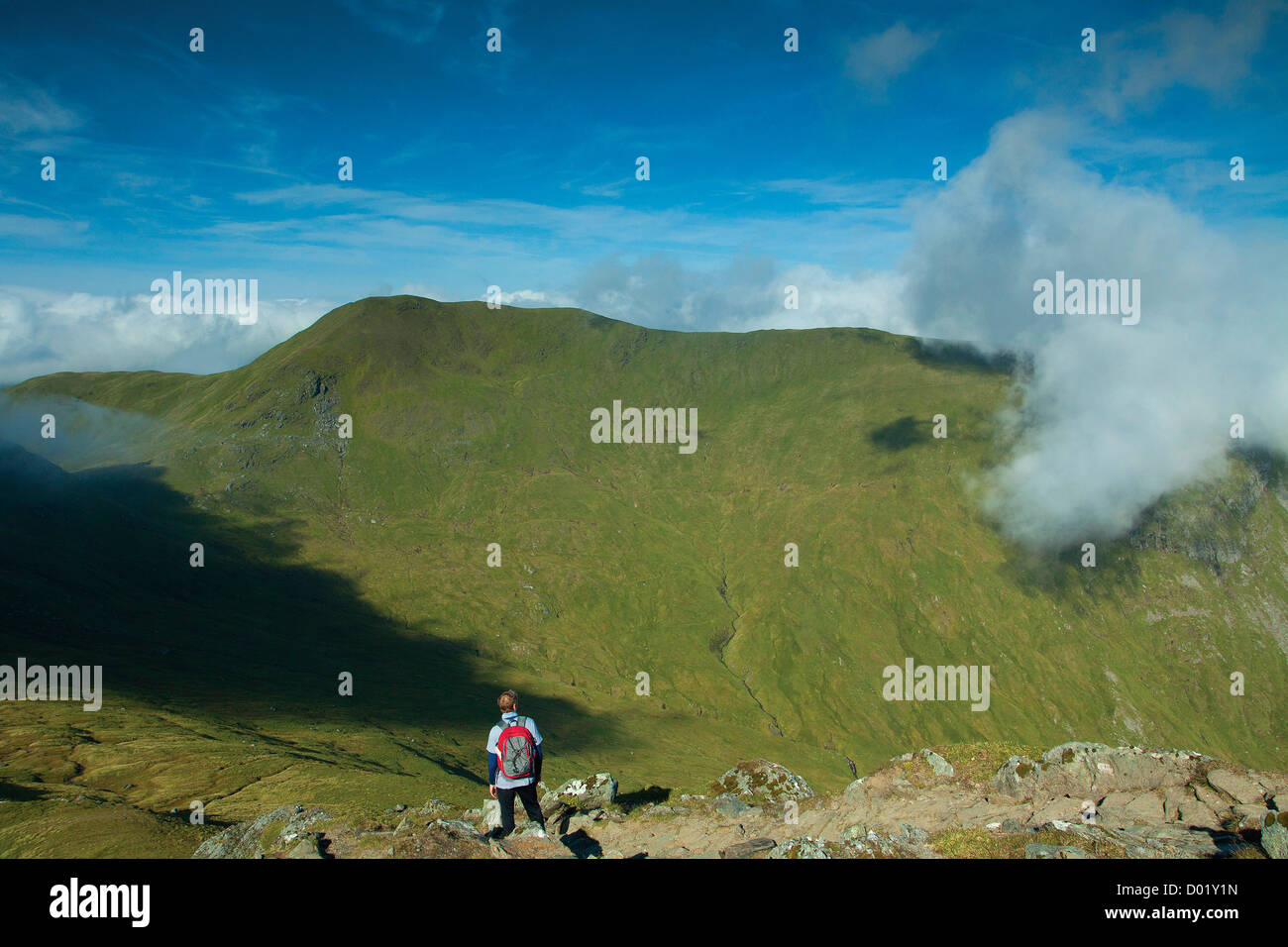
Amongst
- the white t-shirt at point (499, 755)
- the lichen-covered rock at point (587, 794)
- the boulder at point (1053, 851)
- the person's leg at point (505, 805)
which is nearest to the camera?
the boulder at point (1053, 851)

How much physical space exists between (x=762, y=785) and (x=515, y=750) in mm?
18884

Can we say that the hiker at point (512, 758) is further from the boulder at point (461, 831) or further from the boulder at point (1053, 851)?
the boulder at point (1053, 851)

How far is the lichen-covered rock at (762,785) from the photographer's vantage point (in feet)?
105

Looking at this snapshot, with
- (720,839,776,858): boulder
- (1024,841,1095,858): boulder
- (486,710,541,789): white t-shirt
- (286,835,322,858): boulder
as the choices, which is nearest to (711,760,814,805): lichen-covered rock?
(720,839,776,858): boulder

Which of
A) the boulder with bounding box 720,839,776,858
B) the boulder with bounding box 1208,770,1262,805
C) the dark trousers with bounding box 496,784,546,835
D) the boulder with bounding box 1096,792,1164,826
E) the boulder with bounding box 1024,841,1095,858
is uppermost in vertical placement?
the dark trousers with bounding box 496,784,546,835

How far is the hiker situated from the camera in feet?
62.1

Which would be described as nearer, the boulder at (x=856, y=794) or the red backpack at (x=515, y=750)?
Result: the red backpack at (x=515, y=750)

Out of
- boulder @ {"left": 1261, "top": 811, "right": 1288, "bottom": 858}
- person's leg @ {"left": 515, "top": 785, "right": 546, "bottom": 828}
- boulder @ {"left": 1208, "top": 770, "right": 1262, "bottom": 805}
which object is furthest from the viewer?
boulder @ {"left": 1208, "top": 770, "right": 1262, "bottom": 805}

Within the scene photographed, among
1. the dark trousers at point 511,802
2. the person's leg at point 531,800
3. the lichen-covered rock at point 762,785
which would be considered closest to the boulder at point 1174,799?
the lichen-covered rock at point 762,785

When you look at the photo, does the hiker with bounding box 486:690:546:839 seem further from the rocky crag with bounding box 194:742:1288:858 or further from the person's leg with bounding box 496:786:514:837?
the rocky crag with bounding box 194:742:1288:858

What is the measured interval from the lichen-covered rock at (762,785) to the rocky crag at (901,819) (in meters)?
0.10

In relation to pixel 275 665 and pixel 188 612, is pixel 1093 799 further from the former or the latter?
pixel 188 612

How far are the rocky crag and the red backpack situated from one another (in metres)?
2.08
